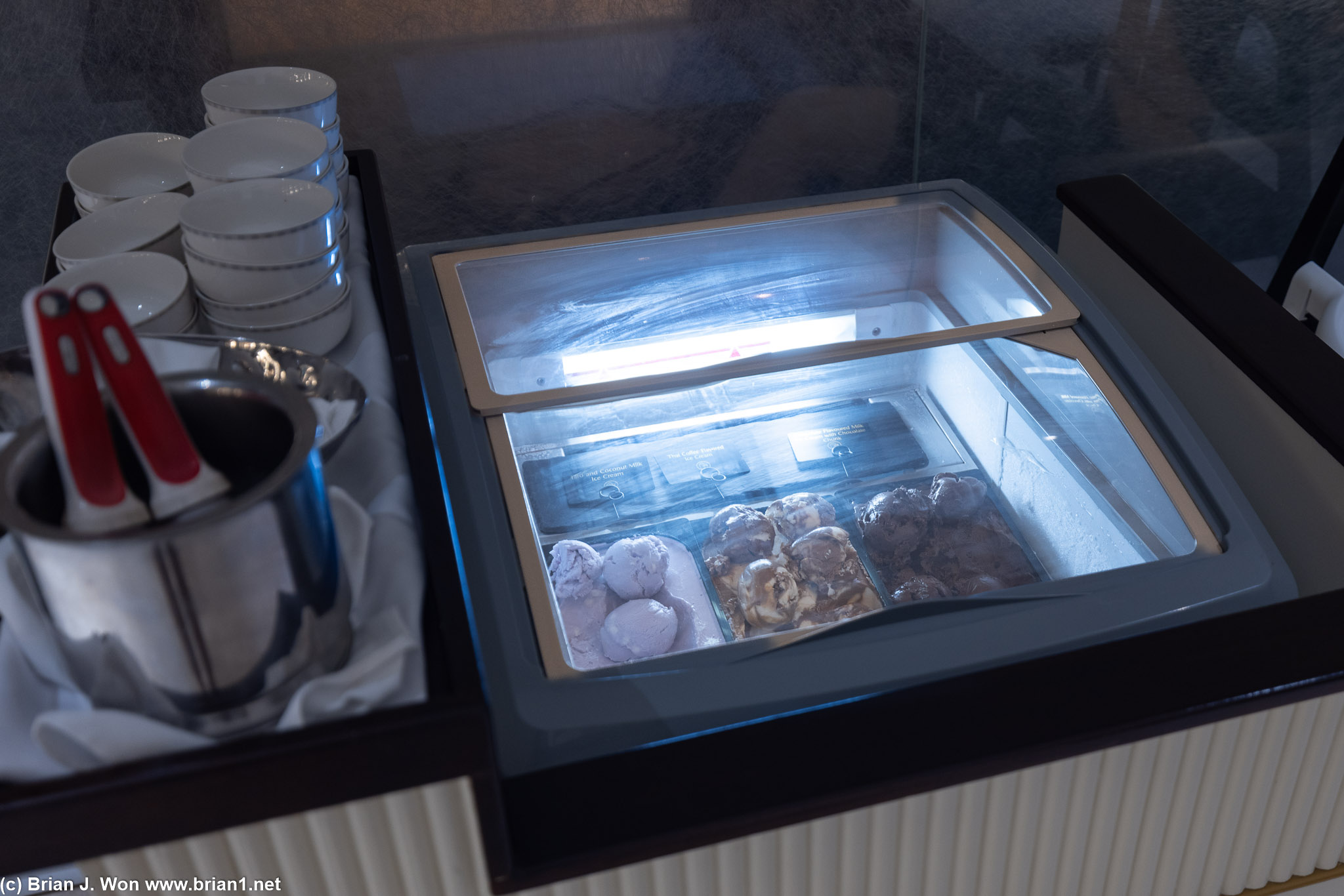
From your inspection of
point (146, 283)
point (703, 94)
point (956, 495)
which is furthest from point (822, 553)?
point (703, 94)

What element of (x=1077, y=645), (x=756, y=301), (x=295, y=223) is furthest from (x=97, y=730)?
(x=756, y=301)

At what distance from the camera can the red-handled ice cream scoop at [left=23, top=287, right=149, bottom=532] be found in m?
0.42

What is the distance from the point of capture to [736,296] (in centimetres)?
122

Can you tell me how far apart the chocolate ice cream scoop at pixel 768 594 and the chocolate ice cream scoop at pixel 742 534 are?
2 centimetres

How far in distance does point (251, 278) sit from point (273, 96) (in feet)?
1.13

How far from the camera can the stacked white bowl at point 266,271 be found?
0.77 m

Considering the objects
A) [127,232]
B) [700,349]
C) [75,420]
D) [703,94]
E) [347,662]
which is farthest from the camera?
[703,94]

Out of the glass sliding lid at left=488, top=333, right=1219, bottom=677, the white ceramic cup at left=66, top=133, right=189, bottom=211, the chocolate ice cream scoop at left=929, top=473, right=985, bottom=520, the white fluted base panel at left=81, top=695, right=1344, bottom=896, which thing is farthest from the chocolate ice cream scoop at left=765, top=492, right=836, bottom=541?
the white ceramic cup at left=66, top=133, right=189, bottom=211

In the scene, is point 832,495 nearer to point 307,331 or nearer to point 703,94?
point 307,331

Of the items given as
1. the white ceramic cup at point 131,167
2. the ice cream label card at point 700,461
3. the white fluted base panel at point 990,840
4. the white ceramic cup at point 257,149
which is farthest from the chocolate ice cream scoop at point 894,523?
the white ceramic cup at point 131,167

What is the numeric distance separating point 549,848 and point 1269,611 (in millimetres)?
543

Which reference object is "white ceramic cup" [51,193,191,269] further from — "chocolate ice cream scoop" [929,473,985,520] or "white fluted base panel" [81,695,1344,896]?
"chocolate ice cream scoop" [929,473,985,520]

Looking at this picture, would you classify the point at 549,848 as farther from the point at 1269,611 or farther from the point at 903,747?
the point at 1269,611

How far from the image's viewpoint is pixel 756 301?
1216 millimetres
